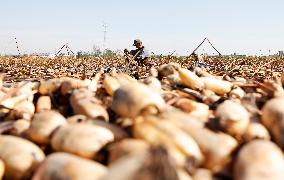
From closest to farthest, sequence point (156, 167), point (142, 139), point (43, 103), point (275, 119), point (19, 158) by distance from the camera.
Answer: point (156, 167) → point (142, 139) → point (19, 158) → point (275, 119) → point (43, 103)

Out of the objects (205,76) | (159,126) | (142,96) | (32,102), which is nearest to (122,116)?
(142,96)

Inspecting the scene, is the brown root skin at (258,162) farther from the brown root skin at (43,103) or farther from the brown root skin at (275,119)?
the brown root skin at (43,103)

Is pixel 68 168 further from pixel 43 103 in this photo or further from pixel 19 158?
pixel 43 103

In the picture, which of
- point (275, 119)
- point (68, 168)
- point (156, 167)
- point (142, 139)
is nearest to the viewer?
point (156, 167)

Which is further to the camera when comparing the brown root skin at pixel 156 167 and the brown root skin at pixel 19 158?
the brown root skin at pixel 19 158

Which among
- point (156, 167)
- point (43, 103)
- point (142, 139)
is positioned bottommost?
point (43, 103)

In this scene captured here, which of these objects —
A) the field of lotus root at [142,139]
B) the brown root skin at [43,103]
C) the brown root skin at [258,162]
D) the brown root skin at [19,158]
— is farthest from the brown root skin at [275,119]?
the brown root skin at [43,103]

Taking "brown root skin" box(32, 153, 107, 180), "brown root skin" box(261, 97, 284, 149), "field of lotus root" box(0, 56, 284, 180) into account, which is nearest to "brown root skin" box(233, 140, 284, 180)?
"field of lotus root" box(0, 56, 284, 180)

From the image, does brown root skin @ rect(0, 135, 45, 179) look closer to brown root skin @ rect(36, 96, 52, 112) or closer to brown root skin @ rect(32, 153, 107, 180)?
brown root skin @ rect(32, 153, 107, 180)

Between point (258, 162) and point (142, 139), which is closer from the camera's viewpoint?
point (258, 162)

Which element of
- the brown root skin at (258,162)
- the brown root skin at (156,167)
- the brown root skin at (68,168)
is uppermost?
the brown root skin at (156,167)

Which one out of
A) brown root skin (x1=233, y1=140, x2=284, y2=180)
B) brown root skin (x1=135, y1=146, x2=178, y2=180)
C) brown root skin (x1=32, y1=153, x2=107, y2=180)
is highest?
brown root skin (x1=135, y1=146, x2=178, y2=180)

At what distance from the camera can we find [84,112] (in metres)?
3.43

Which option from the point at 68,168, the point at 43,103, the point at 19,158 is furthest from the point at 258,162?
the point at 43,103
